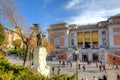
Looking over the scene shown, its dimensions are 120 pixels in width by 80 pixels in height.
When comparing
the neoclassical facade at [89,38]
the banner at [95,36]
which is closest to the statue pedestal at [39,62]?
the neoclassical facade at [89,38]

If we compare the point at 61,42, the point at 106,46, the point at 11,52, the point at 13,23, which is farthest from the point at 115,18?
the point at 11,52

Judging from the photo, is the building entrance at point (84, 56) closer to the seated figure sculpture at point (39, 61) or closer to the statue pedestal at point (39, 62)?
the seated figure sculpture at point (39, 61)

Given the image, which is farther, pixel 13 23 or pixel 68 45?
pixel 68 45

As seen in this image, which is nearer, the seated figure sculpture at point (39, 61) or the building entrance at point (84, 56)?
the seated figure sculpture at point (39, 61)

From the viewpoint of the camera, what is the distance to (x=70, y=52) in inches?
1738

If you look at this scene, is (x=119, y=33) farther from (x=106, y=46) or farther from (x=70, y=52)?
(x=70, y=52)

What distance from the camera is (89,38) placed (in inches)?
1911

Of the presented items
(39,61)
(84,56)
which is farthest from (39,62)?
(84,56)

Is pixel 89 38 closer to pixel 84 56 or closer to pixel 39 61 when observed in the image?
pixel 84 56

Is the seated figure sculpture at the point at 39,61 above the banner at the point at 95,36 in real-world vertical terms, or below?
below

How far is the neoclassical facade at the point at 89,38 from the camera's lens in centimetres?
4122

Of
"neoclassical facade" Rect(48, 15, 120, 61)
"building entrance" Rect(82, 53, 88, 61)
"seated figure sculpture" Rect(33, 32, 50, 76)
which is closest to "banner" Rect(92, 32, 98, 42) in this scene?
"neoclassical facade" Rect(48, 15, 120, 61)

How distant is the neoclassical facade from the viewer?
4122cm

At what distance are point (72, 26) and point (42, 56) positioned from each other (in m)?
38.9
